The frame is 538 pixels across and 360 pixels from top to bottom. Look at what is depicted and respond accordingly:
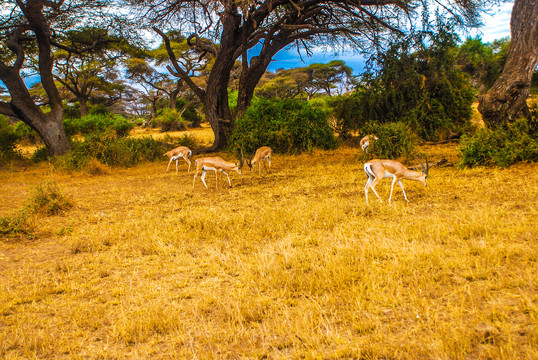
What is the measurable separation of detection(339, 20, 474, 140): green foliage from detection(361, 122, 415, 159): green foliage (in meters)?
3.67

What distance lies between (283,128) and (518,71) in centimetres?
752

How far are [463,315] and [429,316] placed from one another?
0.87ft

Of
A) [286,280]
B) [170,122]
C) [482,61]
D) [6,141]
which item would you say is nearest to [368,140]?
[286,280]

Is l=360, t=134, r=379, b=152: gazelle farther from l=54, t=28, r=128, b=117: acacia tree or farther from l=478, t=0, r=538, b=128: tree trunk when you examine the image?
l=54, t=28, r=128, b=117: acacia tree

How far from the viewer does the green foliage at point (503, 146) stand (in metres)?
8.67

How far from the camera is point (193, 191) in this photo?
9.57 metres

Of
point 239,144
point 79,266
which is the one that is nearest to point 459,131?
point 239,144

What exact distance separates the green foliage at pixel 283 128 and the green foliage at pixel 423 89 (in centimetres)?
259

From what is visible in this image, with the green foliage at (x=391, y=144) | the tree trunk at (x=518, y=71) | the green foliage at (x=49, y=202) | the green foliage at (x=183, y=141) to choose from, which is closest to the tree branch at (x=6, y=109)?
the green foliage at (x=183, y=141)

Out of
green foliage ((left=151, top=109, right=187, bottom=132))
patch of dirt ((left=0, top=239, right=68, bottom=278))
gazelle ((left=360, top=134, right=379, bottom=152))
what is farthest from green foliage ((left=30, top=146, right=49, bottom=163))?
green foliage ((left=151, top=109, right=187, bottom=132))

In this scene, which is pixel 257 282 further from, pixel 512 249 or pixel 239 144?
pixel 239 144

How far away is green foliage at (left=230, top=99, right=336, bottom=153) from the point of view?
1432cm

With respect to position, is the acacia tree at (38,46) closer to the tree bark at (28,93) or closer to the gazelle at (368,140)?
the tree bark at (28,93)

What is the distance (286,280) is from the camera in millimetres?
3969
